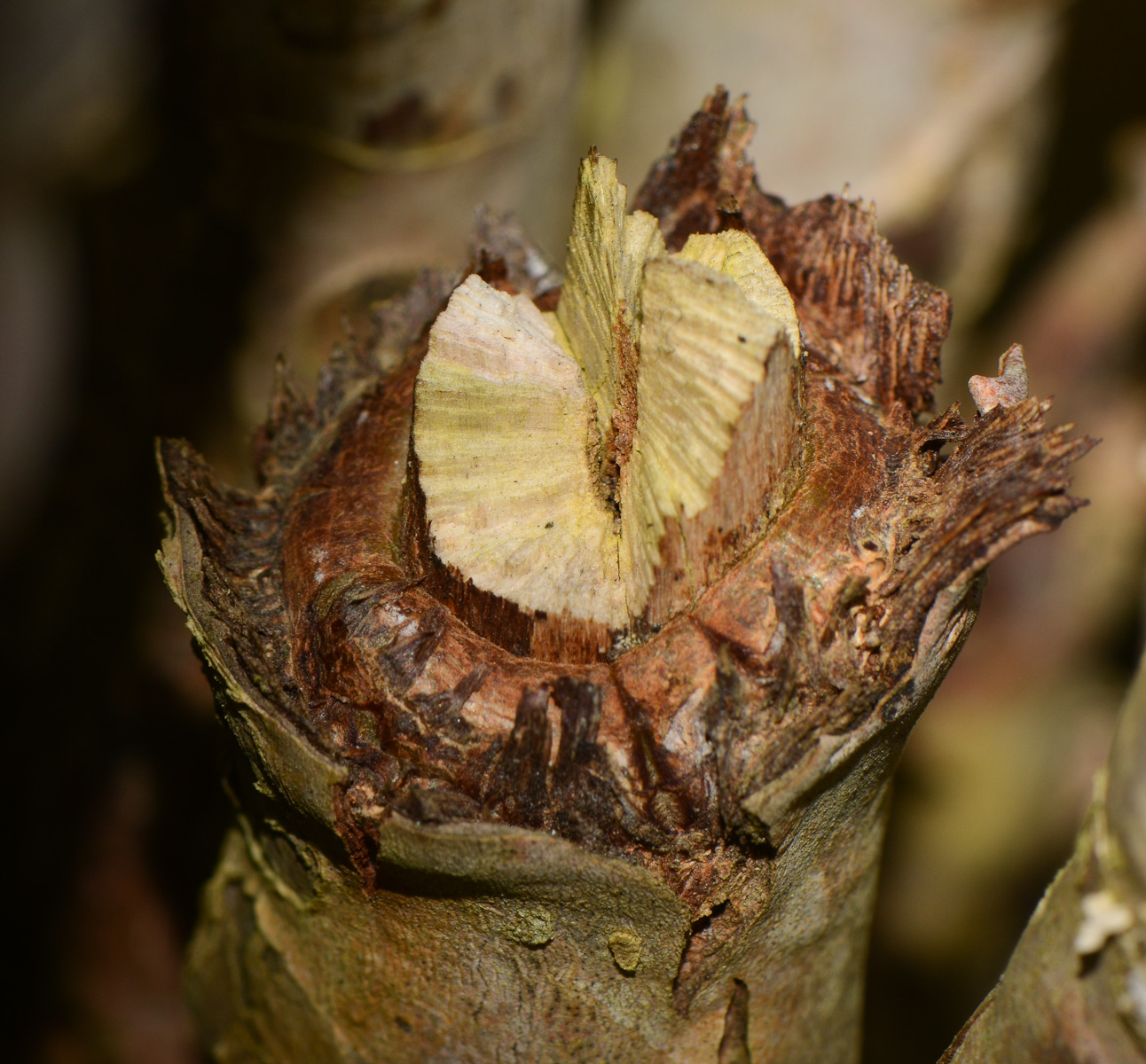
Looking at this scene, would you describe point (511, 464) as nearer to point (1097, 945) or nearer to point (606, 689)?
point (606, 689)

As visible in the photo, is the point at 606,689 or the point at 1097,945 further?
the point at 606,689

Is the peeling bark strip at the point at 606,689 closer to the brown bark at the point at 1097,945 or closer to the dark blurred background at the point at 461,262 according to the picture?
the brown bark at the point at 1097,945

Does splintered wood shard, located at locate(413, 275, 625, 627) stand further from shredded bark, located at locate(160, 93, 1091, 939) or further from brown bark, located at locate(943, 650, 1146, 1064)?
brown bark, located at locate(943, 650, 1146, 1064)

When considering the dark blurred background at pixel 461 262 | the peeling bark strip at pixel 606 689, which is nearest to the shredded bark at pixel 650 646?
the peeling bark strip at pixel 606 689

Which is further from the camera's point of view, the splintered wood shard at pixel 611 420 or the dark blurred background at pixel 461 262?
the dark blurred background at pixel 461 262

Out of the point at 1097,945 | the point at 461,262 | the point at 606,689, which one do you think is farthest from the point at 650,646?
the point at 461,262

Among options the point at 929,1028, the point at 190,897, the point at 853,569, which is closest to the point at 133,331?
the point at 190,897

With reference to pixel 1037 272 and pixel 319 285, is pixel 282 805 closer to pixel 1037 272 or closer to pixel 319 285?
pixel 319 285

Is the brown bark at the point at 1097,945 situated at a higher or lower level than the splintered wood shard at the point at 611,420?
lower

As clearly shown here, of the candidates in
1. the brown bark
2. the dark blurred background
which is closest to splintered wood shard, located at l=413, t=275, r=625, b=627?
the brown bark
